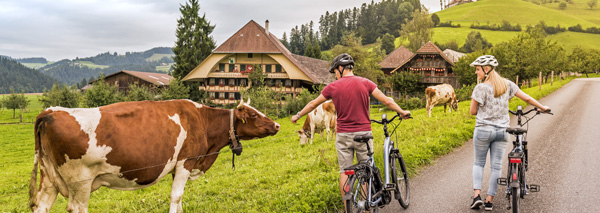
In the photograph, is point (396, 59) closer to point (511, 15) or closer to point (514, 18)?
point (514, 18)

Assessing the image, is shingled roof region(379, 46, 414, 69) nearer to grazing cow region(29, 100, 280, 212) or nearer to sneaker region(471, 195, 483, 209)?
sneaker region(471, 195, 483, 209)

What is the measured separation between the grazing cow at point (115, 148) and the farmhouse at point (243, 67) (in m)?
44.6

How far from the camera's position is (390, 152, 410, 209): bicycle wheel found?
5805mm

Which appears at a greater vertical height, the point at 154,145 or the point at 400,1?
the point at 400,1

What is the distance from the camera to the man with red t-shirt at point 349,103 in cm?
502

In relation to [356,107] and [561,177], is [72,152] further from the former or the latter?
[561,177]

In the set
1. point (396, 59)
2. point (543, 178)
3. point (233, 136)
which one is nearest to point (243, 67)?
point (396, 59)

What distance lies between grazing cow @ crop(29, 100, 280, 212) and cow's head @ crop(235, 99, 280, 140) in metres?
0.71

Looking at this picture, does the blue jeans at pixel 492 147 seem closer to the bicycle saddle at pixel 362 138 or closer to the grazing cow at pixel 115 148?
the bicycle saddle at pixel 362 138

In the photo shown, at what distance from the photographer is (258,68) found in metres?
50.4

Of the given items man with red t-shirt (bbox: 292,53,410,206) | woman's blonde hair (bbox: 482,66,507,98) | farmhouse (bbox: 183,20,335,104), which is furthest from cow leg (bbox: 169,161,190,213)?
farmhouse (bbox: 183,20,335,104)

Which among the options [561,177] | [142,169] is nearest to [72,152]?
[142,169]

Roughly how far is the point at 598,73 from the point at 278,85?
268 ft

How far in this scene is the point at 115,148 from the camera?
4844mm
